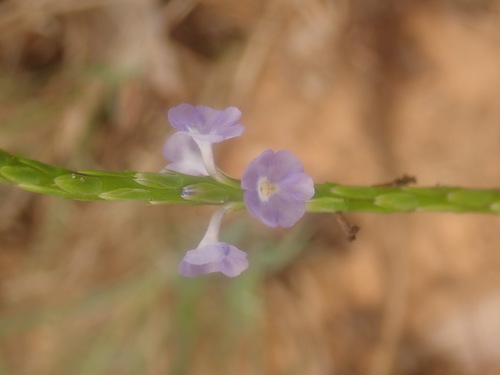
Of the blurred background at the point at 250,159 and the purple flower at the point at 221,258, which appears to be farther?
the blurred background at the point at 250,159

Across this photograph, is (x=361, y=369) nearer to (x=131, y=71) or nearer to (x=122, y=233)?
(x=122, y=233)

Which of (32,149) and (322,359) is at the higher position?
(32,149)

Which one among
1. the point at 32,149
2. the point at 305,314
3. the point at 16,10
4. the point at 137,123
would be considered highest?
the point at 16,10

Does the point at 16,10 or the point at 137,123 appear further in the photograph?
the point at 137,123

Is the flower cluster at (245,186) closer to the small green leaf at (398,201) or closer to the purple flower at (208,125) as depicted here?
the purple flower at (208,125)

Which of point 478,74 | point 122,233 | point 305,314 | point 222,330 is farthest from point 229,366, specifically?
point 478,74

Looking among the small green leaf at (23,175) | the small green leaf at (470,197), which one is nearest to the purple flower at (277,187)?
the small green leaf at (23,175)
